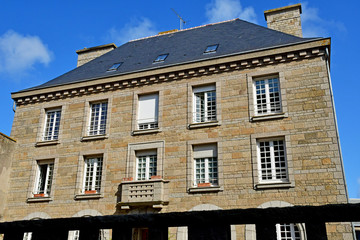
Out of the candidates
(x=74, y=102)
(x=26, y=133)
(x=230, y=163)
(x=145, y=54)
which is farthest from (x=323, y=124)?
(x=26, y=133)

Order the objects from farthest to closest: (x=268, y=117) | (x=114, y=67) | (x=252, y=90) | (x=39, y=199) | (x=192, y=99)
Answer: (x=114, y=67) < (x=39, y=199) < (x=192, y=99) < (x=252, y=90) < (x=268, y=117)

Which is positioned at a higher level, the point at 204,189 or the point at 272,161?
the point at 272,161

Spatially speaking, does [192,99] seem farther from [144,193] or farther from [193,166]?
[144,193]

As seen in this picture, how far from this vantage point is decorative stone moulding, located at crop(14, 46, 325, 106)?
1338 centimetres

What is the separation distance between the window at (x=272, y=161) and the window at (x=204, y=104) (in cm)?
231

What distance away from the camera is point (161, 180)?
13195mm

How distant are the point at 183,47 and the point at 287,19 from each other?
16.8 ft

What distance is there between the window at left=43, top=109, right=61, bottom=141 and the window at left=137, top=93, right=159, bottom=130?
411 cm

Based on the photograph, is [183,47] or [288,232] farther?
[183,47]

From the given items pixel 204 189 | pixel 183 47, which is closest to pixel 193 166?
pixel 204 189

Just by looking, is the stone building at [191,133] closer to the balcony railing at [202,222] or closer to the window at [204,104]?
the window at [204,104]

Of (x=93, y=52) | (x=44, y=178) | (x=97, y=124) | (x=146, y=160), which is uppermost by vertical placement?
(x=93, y=52)

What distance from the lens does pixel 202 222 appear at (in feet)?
7.92

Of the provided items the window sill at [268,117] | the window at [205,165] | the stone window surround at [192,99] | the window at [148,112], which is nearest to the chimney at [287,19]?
the stone window surround at [192,99]
